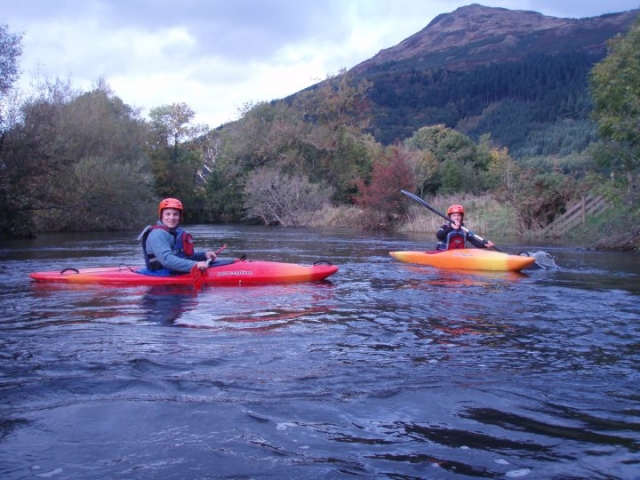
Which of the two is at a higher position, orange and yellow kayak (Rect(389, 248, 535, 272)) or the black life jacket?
the black life jacket

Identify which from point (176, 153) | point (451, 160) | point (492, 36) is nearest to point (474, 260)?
point (451, 160)

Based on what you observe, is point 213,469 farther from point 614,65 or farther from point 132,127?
point 132,127

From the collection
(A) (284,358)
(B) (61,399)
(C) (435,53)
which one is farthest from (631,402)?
(C) (435,53)

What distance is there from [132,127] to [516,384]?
3377 cm

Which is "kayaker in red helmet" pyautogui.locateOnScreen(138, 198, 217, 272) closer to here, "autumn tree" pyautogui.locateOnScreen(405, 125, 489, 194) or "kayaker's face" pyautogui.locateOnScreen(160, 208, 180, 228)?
"kayaker's face" pyautogui.locateOnScreen(160, 208, 180, 228)

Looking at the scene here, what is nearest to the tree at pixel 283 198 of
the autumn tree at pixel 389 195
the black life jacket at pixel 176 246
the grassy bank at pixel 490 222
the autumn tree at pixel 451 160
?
the grassy bank at pixel 490 222

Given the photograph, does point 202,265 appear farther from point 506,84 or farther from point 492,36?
point 492,36

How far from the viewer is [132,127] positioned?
34.7 metres

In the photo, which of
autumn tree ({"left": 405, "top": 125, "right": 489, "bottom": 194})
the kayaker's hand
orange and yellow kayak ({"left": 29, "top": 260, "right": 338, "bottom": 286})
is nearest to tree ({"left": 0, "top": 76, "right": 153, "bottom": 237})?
orange and yellow kayak ({"left": 29, "top": 260, "right": 338, "bottom": 286})

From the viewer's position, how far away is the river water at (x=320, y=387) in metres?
2.69

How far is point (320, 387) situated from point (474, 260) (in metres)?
6.70

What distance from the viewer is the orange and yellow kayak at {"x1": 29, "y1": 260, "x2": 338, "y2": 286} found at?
7879 millimetres

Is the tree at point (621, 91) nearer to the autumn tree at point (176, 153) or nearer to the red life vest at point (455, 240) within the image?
the red life vest at point (455, 240)

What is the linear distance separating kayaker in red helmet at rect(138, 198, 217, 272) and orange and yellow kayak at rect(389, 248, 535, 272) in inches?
163
